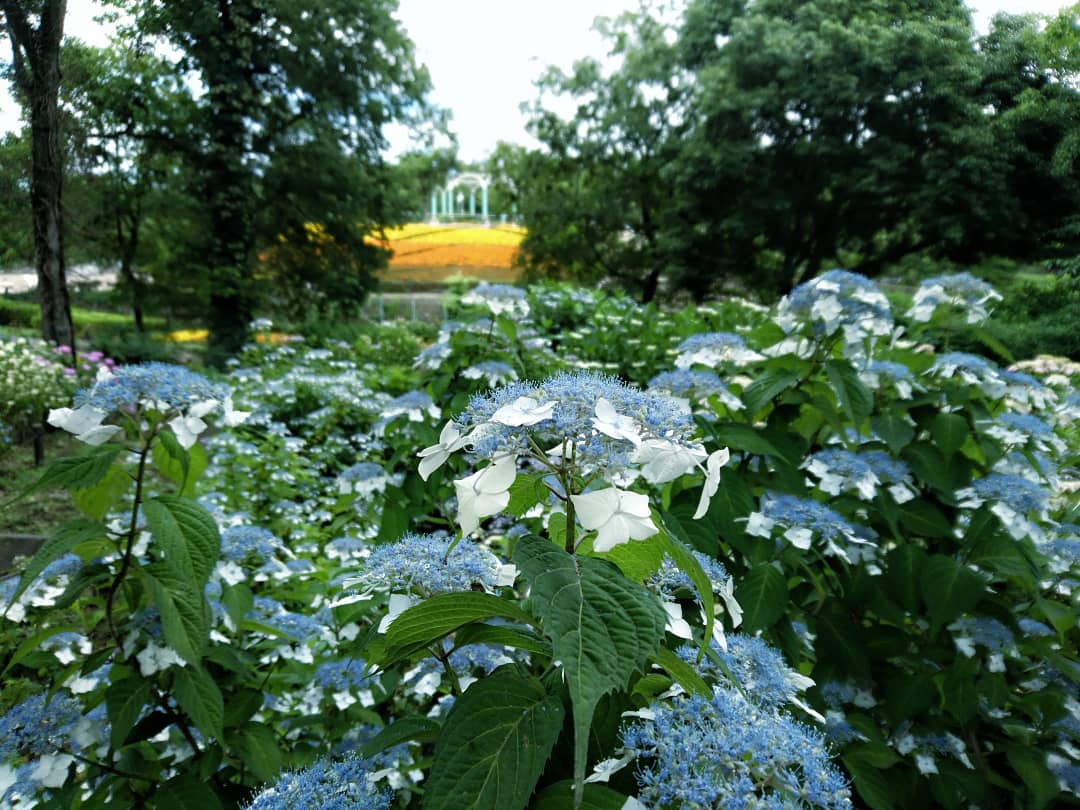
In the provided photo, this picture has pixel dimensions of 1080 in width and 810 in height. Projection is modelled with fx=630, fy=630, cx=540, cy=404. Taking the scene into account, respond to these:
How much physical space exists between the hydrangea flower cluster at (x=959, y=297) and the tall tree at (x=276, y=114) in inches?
106

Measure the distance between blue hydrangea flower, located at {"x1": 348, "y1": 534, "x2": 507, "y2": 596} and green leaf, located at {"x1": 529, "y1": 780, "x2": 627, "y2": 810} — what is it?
0.70 ft

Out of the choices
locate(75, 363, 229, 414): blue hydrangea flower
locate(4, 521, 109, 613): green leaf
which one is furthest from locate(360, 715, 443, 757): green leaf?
locate(75, 363, 229, 414): blue hydrangea flower

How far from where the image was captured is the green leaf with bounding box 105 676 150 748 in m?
0.84

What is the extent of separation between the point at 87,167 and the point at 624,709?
8.47ft

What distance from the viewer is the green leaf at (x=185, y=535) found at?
0.84 meters

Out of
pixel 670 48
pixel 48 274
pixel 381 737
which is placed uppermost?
pixel 670 48

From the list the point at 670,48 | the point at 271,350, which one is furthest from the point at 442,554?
the point at 670,48

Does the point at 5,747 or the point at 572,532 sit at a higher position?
the point at 572,532

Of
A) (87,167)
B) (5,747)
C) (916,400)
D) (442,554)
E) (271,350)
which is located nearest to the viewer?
(442,554)

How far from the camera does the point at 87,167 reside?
7.22 feet

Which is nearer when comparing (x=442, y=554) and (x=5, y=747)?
(x=442, y=554)

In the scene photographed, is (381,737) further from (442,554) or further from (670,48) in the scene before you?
(670,48)

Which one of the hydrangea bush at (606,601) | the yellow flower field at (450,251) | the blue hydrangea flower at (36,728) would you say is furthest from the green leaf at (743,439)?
the yellow flower field at (450,251)

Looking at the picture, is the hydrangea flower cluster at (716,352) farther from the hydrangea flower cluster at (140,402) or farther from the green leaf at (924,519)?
the hydrangea flower cluster at (140,402)
